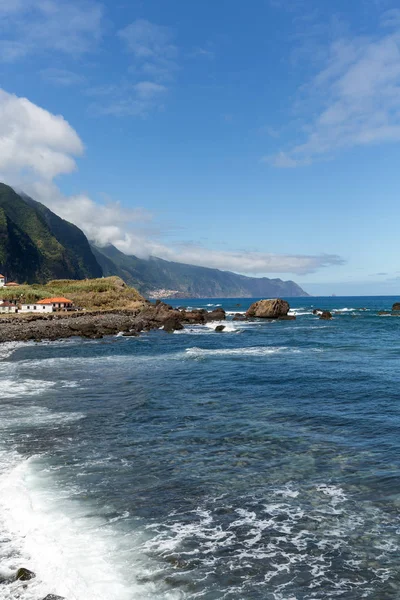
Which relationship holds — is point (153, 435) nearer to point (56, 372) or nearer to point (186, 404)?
point (186, 404)

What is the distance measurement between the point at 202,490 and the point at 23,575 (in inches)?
214

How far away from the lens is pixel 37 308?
9331 cm

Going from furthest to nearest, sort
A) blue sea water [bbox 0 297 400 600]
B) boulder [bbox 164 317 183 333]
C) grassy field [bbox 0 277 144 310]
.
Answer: grassy field [bbox 0 277 144 310]
boulder [bbox 164 317 183 333]
blue sea water [bbox 0 297 400 600]

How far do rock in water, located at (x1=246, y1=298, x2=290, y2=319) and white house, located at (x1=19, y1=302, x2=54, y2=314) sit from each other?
47.9m

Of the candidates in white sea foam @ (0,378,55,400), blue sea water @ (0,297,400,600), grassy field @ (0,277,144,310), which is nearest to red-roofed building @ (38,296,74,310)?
grassy field @ (0,277,144,310)

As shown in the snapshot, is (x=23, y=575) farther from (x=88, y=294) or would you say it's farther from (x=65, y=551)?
(x=88, y=294)

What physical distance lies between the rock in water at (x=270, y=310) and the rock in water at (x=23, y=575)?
318ft

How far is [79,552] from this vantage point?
9203mm

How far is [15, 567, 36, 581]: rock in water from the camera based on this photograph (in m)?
8.07

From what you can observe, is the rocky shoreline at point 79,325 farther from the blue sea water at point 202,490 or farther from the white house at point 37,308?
the blue sea water at point 202,490

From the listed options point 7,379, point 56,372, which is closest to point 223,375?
point 56,372

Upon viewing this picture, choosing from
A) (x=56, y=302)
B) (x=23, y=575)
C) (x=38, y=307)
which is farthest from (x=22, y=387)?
(x=56, y=302)

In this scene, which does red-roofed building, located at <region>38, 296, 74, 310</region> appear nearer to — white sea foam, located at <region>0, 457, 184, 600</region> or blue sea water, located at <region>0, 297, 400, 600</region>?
blue sea water, located at <region>0, 297, 400, 600</region>

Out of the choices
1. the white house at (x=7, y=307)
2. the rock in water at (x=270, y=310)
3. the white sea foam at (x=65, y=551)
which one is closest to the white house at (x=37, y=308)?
the white house at (x=7, y=307)
